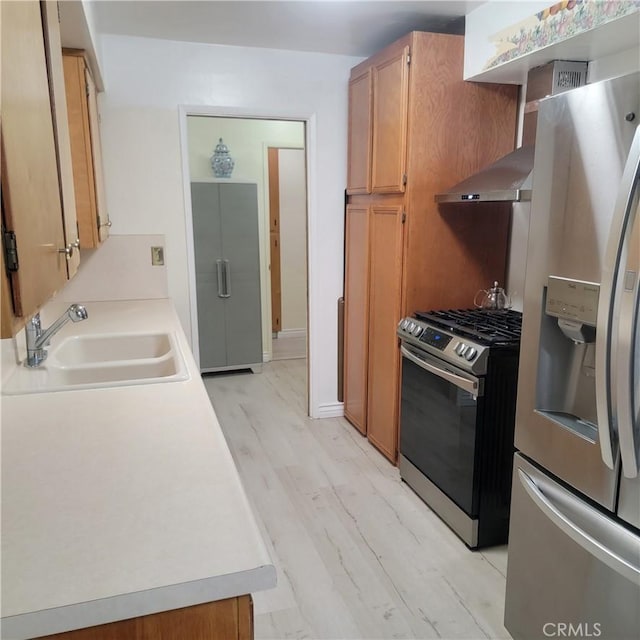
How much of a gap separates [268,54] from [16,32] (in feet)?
8.60

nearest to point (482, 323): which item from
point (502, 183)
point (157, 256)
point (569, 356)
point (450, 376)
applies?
point (450, 376)

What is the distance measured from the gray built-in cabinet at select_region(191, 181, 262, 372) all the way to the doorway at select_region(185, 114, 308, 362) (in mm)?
185

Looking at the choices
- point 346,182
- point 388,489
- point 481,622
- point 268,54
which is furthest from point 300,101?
point 481,622

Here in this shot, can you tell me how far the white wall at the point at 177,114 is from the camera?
3.01 m

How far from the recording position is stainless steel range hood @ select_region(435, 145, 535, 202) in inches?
83.5

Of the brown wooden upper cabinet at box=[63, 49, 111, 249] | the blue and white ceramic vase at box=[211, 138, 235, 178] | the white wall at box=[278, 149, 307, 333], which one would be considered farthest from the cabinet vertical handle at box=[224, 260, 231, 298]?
the brown wooden upper cabinet at box=[63, 49, 111, 249]

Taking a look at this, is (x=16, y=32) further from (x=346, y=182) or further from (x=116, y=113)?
(x=346, y=182)

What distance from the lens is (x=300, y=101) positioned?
3.29 meters

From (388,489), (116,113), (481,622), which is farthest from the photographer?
(116,113)

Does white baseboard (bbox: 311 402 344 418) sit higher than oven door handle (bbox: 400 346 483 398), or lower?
lower

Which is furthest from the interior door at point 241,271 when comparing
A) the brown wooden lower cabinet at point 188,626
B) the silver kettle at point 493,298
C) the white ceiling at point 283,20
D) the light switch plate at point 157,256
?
the brown wooden lower cabinet at point 188,626

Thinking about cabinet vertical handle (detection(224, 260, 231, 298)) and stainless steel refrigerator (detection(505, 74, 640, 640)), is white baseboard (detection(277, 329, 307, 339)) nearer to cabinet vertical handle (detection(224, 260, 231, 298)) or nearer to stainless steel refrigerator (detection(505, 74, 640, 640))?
cabinet vertical handle (detection(224, 260, 231, 298))

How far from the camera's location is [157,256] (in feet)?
10.4

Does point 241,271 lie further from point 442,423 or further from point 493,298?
point 442,423
